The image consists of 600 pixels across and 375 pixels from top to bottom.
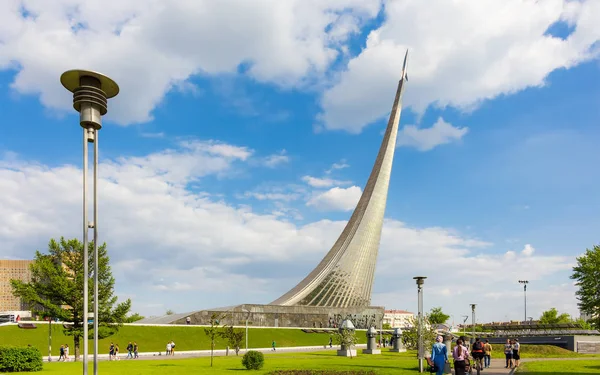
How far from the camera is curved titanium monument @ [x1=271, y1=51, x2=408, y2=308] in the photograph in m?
67.9

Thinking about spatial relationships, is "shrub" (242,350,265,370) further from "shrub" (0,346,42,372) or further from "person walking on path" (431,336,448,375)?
"person walking on path" (431,336,448,375)

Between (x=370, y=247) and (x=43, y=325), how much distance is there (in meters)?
48.8

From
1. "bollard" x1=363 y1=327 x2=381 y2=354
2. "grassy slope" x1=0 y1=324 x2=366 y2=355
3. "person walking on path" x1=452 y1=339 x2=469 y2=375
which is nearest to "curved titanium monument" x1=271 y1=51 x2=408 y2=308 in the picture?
"grassy slope" x1=0 y1=324 x2=366 y2=355

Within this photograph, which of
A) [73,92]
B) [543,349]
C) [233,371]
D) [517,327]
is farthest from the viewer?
[517,327]

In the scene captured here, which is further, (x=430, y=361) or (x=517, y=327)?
(x=517, y=327)

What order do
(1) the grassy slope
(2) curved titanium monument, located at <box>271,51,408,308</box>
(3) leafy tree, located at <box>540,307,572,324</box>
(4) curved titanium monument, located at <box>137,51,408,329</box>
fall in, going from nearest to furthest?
1. (1) the grassy slope
2. (4) curved titanium monument, located at <box>137,51,408,329</box>
3. (2) curved titanium monument, located at <box>271,51,408,308</box>
4. (3) leafy tree, located at <box>540,307,572,324</box>

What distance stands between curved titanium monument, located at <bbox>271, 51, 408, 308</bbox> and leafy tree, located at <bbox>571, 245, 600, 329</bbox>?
32.4 meters

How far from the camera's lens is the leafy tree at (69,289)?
3058 centimetres

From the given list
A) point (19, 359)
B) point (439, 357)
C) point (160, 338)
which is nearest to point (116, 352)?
point (160, 338)

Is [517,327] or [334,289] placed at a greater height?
[334,289]

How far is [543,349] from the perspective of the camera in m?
36.9

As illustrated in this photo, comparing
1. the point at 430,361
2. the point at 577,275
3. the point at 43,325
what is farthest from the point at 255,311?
the point at 430,361

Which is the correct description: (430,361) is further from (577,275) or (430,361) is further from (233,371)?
Result: (577,275)

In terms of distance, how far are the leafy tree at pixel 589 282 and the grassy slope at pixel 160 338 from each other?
23558mm
